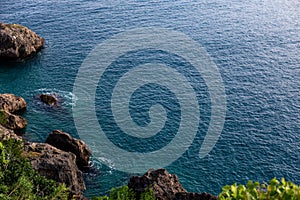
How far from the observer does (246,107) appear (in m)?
102

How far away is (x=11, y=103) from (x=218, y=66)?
192ft

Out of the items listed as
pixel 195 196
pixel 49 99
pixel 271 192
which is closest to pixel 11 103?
pixel 49 99

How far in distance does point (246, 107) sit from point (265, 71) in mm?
20283

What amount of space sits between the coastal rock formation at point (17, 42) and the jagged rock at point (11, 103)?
23688 millimetres

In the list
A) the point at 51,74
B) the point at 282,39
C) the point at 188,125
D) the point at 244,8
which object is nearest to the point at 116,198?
the point at 188,125

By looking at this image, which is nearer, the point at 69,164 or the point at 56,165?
the point at 56,165

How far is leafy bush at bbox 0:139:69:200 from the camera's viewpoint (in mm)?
44906

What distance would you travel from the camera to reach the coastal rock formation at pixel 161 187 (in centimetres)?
5891

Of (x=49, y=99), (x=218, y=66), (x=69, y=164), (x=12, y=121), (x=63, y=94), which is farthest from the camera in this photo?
(x=218, y=66)

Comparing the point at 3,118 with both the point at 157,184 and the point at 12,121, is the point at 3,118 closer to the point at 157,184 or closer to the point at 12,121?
the point at 12,121

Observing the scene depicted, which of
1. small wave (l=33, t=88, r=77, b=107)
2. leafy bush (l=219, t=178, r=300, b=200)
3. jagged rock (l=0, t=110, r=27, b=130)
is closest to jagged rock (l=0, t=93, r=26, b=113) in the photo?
jagged rock (l=0, t=110, r=27, b=130)

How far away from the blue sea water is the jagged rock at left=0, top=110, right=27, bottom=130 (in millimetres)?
2404

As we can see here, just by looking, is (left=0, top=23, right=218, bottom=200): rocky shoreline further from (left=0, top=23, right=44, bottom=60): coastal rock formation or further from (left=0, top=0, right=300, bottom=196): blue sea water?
(left=0, top=0, right=300, bottom=196): blue sea water

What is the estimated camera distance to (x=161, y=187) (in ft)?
205
